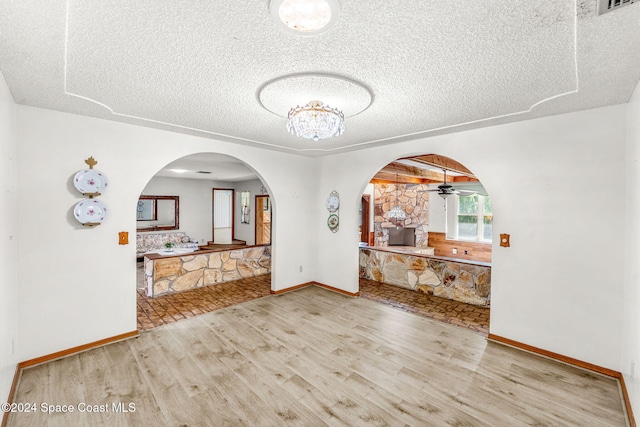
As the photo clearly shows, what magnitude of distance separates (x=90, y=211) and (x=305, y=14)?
2876mm

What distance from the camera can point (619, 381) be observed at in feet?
7.66

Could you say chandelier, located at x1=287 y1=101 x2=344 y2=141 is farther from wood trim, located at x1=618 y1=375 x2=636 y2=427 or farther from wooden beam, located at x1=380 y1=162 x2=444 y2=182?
wooden beam, located at x1=380 y1=162 x2=444 y2=182

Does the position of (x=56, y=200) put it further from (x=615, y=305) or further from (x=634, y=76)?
(x=615, y=305)

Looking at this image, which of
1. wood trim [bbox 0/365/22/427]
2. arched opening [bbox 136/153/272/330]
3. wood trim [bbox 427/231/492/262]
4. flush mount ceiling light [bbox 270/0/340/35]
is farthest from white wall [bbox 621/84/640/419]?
wood trim [bbox 427/231/492/262]

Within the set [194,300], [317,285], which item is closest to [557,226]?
[317,285]

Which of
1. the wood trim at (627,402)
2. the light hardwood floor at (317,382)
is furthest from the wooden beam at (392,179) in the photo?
the wood trim at (627,402)

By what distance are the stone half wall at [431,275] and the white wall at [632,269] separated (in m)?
1.82

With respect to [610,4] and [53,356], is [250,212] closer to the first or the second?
[53,356]

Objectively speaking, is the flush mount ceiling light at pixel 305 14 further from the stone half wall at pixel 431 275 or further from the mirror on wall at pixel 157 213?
the mirror on wall at pixel 157 213

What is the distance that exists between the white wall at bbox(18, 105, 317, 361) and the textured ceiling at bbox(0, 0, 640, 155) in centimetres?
32

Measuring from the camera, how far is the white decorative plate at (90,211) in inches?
106

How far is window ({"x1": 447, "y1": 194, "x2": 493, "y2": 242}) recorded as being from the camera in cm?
713

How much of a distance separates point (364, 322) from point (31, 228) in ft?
12.0

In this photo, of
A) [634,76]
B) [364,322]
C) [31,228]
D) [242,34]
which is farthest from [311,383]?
[634,76]
